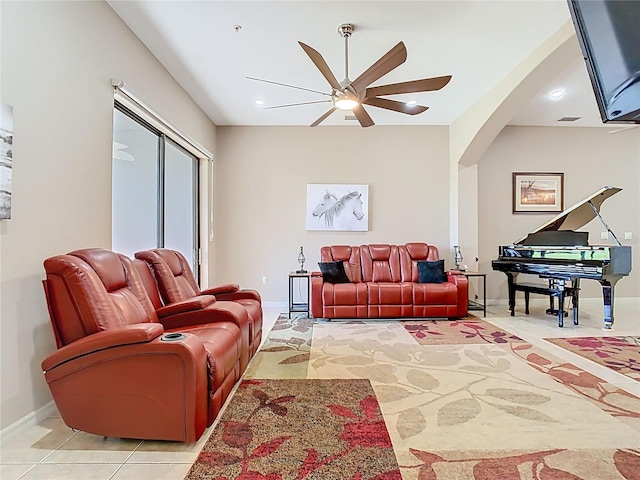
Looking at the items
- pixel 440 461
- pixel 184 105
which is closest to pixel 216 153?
pixel 184 105

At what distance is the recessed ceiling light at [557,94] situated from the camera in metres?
4.66

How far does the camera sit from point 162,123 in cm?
393

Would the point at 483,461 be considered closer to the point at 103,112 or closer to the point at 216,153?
the point at 103,112

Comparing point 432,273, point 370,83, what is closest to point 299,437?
point 370,83

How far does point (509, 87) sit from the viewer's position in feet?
13.6

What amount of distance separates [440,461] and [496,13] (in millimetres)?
3328

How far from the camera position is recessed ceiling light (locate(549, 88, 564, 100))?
15.3 ft

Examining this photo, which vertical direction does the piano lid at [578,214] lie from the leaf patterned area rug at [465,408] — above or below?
above

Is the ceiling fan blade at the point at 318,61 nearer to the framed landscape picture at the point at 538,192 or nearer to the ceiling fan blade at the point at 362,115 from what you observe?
the ceiling fan blade at the point at 362,115

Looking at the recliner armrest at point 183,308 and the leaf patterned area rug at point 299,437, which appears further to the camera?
the recliner armrest at point 183,308

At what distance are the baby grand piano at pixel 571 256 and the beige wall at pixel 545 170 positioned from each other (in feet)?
2.89

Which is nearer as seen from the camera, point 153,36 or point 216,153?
point 153,36

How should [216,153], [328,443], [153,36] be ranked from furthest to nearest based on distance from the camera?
[216,153]
[153,36]
[328,443]

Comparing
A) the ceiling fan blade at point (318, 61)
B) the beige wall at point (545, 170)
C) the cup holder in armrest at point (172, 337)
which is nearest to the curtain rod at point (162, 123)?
the ceiling fan blade at point (318, 61)
